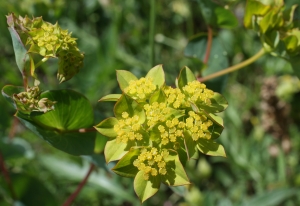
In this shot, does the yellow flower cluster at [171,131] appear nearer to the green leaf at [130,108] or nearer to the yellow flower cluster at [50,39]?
the green leaf at [130,108]

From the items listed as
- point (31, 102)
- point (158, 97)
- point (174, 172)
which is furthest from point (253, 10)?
point (31, 102)

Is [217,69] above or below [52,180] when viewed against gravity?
above

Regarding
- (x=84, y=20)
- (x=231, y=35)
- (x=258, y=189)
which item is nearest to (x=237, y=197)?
(x=258, y=189)

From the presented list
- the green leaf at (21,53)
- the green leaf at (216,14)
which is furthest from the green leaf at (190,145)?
the green leaf at (216,14)

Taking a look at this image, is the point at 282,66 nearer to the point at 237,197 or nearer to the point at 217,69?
the point at 237,197

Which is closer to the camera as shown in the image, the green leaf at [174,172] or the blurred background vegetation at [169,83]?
the green leaf at [174,172]

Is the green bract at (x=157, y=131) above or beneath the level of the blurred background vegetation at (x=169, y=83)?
above
